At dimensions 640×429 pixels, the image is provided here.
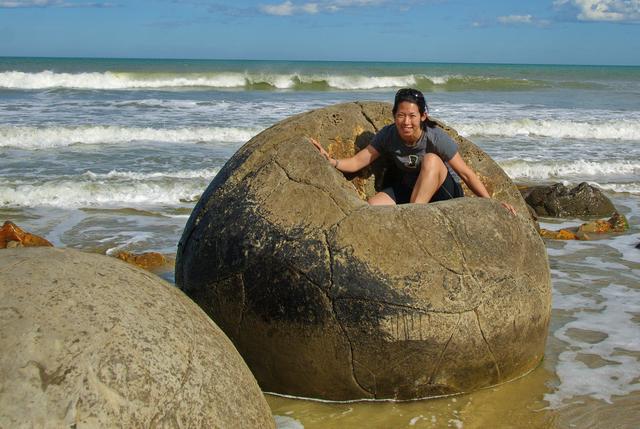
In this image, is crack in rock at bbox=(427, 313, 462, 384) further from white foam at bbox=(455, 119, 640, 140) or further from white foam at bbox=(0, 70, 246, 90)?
white foam at bbox=(0, 70, 246, 90)

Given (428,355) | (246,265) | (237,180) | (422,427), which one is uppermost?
(237,180)

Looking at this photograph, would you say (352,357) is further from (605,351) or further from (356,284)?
(605,351)

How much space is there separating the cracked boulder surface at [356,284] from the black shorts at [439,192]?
0.56 m

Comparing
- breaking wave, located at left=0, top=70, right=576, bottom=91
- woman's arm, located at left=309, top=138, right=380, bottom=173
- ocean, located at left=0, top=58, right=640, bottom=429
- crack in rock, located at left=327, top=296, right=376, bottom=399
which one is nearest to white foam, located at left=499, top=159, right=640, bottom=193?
ocean, located at left=0, top=58, right=640, bottom=429

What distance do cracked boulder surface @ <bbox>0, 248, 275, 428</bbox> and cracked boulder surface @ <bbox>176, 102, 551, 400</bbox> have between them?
1360 millimetres

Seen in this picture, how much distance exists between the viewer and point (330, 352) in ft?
14.0

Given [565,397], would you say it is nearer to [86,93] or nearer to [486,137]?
[486,137]

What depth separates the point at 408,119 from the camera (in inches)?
201

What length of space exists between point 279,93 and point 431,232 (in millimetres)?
26546

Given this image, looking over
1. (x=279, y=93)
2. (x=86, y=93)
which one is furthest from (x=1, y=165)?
(x=279, y=93)

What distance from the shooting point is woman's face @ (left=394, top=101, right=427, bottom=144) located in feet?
16.7

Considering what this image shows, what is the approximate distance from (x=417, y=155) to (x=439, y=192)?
0.96 feet

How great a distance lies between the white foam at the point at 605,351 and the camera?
4.75 m

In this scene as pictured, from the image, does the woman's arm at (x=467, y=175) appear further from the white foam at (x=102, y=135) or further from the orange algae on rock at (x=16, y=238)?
the white foam at (x=102, y=135)
